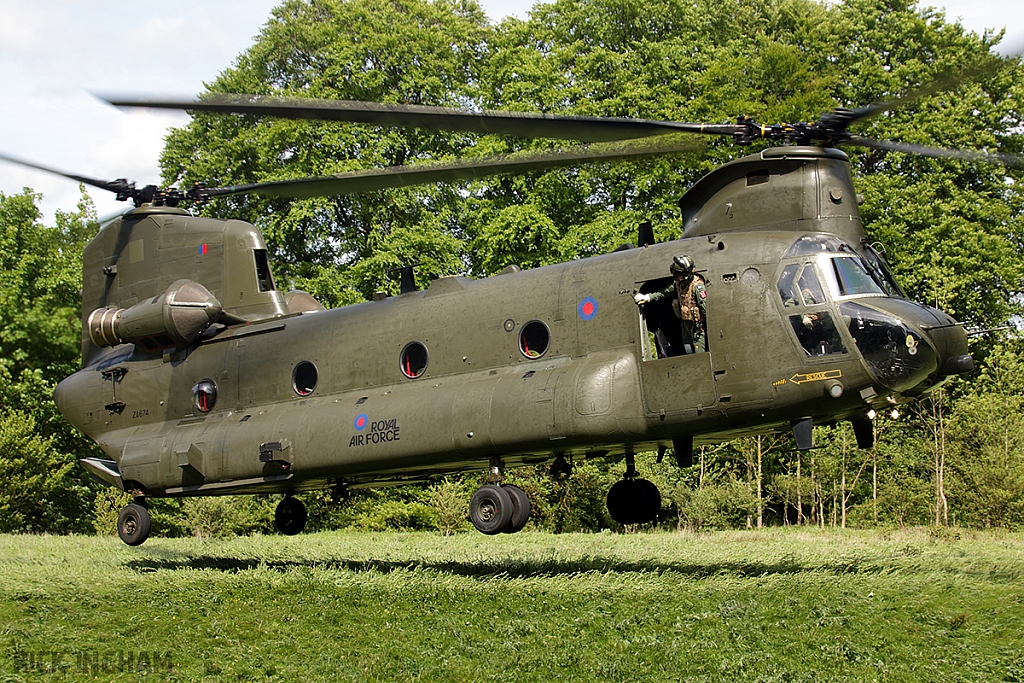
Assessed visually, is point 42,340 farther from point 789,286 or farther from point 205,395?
point 789,286

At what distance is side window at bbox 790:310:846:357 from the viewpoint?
470 inches

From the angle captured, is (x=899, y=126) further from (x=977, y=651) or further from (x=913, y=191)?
(x=977, y=651)

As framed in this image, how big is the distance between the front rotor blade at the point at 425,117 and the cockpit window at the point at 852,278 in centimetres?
240

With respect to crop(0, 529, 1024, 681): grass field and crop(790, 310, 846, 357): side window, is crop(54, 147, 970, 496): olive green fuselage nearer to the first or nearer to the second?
crop(790, 310, 846, 357): side window

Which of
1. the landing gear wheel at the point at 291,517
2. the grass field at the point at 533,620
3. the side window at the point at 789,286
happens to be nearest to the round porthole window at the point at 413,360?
the grass field at the point at 533,620

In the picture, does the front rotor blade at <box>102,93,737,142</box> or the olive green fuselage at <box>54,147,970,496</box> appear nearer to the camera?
the front rotor blade at <box>102,93,737,142</box>

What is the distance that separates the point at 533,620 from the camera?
1149cm

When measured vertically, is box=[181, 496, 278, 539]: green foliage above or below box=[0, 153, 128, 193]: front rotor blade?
below

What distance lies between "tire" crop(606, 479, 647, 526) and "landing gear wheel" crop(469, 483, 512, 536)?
8.14 ft

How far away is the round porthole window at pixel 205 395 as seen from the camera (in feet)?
57.0

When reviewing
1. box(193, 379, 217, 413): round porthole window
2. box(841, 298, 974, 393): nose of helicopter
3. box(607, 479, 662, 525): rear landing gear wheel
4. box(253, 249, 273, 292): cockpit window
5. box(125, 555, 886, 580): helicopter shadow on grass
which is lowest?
box(125, 555, 886, 580): helicopter shadow on grass

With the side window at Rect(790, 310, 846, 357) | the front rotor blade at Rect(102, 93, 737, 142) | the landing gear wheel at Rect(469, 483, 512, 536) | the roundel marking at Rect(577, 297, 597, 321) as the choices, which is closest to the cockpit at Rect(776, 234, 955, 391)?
A: the side window at Rect(790, 310, 846, 357)

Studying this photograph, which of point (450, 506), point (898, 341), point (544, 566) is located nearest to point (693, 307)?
point (898, 341)

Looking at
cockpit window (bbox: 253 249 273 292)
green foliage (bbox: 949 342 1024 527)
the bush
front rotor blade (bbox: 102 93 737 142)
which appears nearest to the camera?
front rotor blade (bbox: 102 93 737 142)
